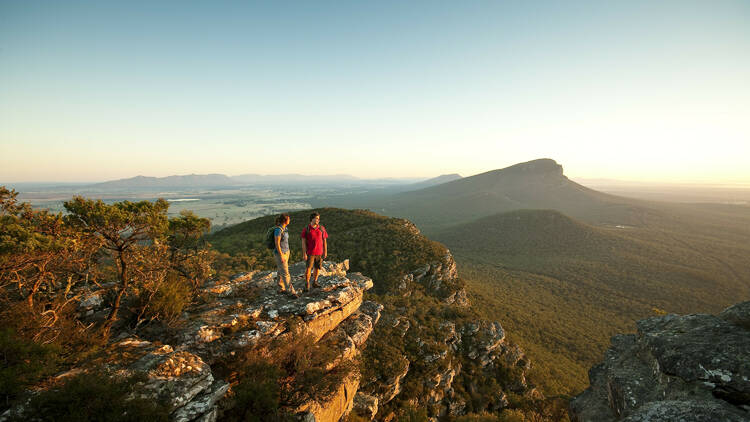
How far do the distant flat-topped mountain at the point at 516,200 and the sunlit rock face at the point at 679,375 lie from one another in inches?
3404

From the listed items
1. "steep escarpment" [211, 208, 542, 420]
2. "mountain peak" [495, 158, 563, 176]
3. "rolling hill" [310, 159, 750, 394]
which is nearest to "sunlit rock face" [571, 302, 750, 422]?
"steep escarpment" [211, 208, 542, 420]

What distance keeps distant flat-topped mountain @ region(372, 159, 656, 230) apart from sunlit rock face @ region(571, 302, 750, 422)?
8647 centimetres

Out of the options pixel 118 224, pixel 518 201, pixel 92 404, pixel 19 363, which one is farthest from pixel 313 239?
pixel 518 201

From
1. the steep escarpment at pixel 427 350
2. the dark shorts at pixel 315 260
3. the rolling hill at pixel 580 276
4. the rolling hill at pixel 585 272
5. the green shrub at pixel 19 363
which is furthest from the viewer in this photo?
the rolling hill at pixel 585 272

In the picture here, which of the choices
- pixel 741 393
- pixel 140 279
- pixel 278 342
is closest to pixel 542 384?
pixel 741 393

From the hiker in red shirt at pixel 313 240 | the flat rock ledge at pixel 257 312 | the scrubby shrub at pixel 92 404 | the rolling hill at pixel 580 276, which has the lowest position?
the rolling hill at pixel 580 276

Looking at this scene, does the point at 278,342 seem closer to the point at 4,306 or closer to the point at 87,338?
the point at 87,338

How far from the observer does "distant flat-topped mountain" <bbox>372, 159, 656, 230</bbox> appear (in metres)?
109

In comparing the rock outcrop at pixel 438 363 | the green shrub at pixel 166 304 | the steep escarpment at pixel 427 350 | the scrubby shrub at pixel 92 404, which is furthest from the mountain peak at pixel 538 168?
the scrubby shrub at pixel 92 404

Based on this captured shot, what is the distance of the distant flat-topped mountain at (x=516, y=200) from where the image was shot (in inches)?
4294

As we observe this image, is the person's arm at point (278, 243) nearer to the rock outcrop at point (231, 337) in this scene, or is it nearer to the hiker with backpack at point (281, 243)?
the hiker with backpack at point (281, 243)

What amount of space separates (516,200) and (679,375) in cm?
16480

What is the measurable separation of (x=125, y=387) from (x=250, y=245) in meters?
28.3

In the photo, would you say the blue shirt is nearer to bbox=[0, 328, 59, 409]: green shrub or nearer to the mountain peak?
bbox=[0, 328, 59, 409]: green shrub
